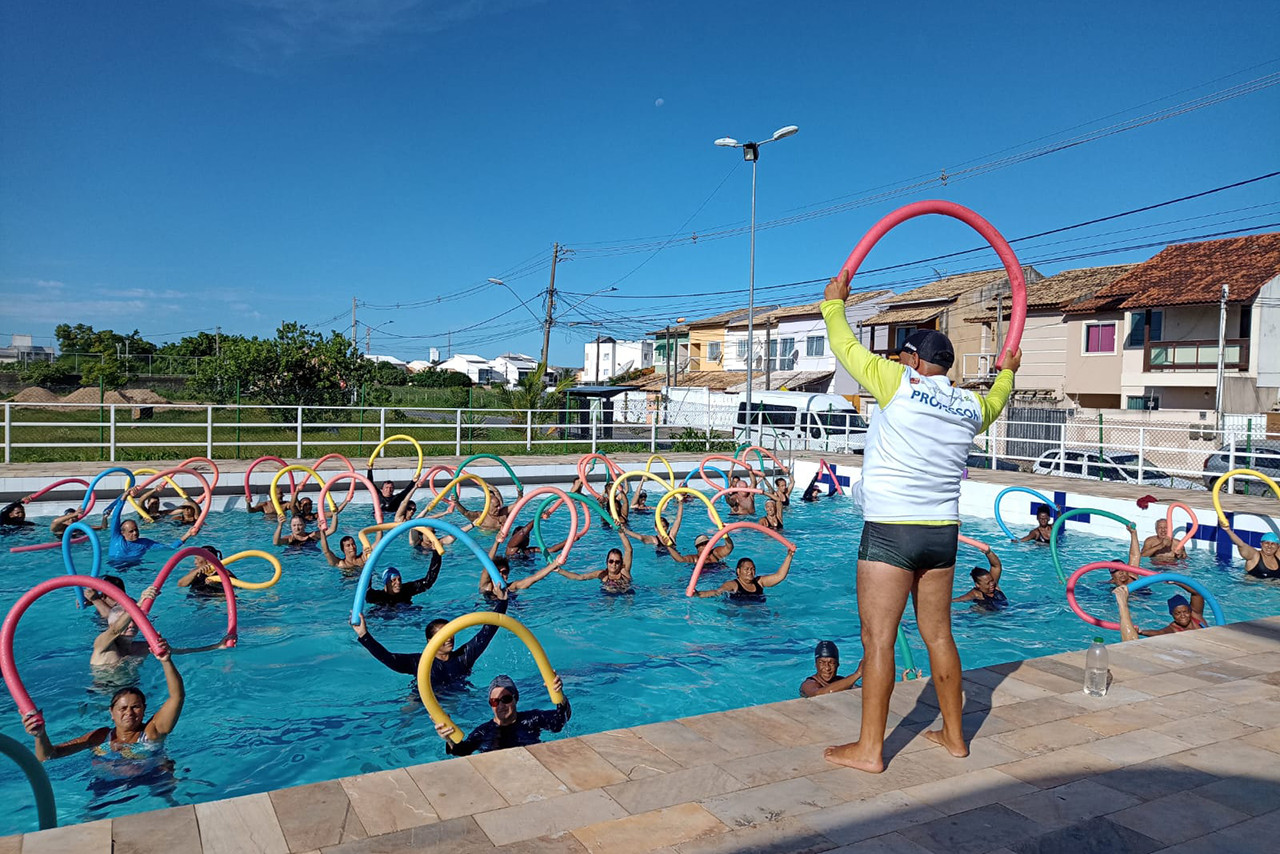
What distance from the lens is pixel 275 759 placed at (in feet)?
21.9

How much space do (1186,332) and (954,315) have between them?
416 inches

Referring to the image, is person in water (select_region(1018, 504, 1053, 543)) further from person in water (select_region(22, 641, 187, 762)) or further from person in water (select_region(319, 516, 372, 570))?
person in water (select_region(22, 641, 187, 762))

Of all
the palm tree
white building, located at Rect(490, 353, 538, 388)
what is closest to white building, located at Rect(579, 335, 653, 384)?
white building, located at Rect(490, 353, 538, 388)

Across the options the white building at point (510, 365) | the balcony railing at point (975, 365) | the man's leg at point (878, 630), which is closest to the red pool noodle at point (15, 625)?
the man's leg at point (878, 630)

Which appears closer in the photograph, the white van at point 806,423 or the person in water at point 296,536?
the person in water at point 296,536

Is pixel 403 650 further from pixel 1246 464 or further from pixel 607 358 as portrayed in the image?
pixel 607 358

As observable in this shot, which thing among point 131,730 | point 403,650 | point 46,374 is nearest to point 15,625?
point 131,730

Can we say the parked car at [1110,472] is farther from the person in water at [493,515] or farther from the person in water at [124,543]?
the person in water at [124,543]

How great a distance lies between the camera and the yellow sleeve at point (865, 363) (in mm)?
3725

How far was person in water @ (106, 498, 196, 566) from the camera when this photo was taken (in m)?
11.3

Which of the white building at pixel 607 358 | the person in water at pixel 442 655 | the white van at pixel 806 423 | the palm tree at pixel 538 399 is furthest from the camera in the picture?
the white building at pixel 607 358

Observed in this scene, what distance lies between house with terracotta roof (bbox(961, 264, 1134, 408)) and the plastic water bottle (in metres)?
30.9

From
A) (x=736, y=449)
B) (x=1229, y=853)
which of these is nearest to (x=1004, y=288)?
(x=736, y=449)

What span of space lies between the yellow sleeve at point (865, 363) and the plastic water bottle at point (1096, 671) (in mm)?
2540
